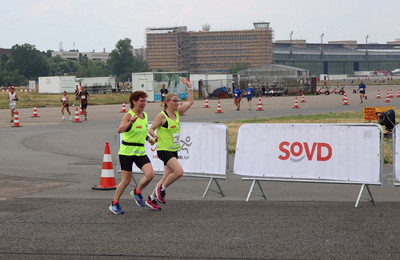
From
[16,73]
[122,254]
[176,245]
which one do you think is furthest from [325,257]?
[16,73]

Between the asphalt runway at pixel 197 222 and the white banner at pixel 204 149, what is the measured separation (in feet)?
1.52

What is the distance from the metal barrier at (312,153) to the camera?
392 inches

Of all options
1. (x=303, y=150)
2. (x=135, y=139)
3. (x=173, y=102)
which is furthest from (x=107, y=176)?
(x=303, y=150)

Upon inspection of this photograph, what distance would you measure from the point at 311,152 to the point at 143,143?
2.83 metres

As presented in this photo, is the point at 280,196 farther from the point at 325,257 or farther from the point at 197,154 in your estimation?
the point at 325,257

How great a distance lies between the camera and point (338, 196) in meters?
10.6

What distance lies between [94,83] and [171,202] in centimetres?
8206

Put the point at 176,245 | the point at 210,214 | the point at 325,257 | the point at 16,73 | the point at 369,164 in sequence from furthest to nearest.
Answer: the point at 16,73 → the point at 369,164 → the point at 210,214 → the point at 176,245 → the point at 325,257

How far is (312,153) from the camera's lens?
10.4 m

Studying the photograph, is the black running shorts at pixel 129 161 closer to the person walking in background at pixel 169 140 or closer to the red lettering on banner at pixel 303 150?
the person walking in background at pixel 169 140

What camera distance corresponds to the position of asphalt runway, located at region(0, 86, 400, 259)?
7.00 metres

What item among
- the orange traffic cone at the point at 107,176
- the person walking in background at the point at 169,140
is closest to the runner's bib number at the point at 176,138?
the person walking in background at the point at 169,140

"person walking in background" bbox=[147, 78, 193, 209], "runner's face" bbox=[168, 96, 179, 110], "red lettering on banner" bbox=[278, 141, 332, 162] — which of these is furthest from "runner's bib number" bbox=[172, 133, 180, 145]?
"red lettering on banner" bbox=[278, 141, 332, 162]

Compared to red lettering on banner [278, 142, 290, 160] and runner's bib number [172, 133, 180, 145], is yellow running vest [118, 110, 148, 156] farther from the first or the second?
red lettering on banner [278, 142, 290, 160]
